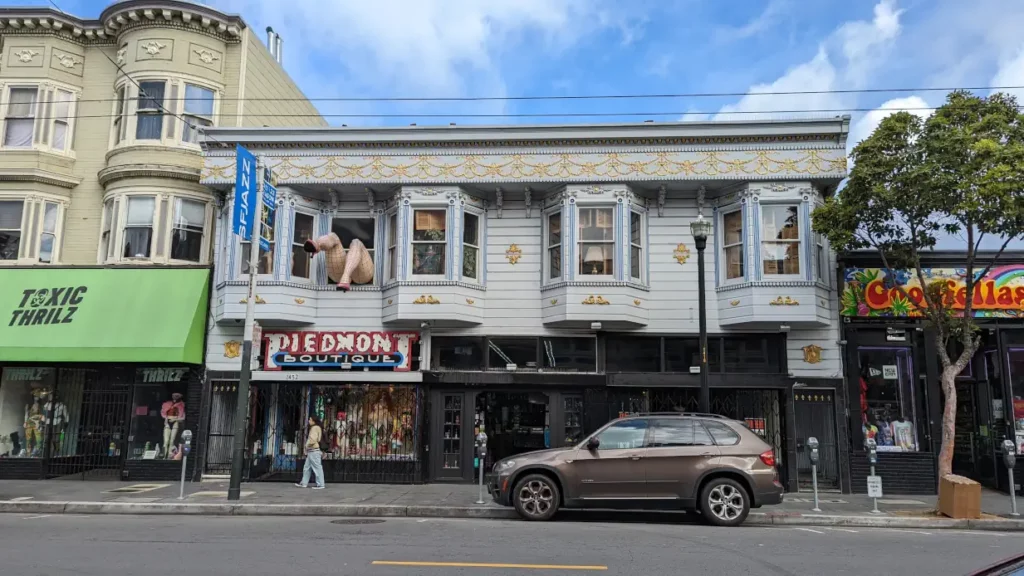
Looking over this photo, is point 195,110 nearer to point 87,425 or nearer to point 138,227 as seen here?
point 138,227

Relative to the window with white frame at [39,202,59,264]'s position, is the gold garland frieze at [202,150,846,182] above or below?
above

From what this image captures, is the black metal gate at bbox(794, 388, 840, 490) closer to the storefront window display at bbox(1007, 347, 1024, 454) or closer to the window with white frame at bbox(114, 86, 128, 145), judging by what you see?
the storefront window display at bbox(1007, 347, 1024, 454)

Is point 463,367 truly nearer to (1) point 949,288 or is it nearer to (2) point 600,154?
(2) point 600,154

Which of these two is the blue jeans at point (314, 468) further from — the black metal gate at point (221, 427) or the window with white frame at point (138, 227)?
the window with white frame at point (138, 227)

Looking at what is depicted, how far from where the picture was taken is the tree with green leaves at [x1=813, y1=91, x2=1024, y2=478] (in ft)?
40.2

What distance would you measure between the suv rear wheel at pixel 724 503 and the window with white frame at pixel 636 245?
19.4ft

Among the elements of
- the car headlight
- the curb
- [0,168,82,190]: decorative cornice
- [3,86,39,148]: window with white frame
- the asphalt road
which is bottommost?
the curb

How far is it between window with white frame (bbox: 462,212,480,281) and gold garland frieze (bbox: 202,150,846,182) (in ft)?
3.15

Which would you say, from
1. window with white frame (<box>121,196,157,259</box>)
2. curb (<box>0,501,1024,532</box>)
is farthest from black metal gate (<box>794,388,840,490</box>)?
window with white frame (<box>121,196,157,259</box>)

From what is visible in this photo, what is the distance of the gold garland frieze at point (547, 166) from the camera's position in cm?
1559

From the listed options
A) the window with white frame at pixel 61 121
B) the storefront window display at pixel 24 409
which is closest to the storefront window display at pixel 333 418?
the storefront window display at pixel 24 409

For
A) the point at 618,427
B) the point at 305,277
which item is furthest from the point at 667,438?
the point at 305,277

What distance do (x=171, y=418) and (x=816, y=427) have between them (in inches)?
557

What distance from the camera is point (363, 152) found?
16.4m
